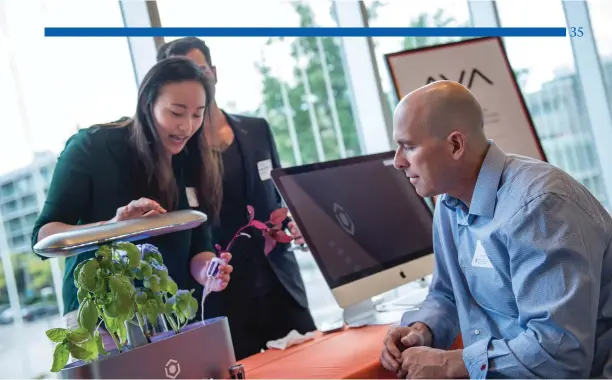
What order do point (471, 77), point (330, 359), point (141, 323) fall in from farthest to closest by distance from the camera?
point (471, 77) → point (330, 359) → point (141, 323)

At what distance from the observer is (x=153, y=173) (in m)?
2.43

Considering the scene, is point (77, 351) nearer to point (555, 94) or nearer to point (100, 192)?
point (100, 192)

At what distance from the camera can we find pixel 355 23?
12.5 ft

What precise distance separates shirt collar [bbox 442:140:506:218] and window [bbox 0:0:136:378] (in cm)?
139

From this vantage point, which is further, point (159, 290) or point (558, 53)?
point (558, 53)

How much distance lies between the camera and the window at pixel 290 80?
10.3 ft

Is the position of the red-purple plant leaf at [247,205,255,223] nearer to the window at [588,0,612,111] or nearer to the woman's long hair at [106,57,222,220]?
the woman's long hair at [106,57,222,220]

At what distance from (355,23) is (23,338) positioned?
246cm

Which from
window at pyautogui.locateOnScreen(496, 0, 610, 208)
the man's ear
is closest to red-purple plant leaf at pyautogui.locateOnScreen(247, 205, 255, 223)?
the man's ear

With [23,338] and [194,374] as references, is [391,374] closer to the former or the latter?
[194,374]

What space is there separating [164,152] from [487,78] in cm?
194

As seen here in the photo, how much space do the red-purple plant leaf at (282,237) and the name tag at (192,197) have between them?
33 centimetres

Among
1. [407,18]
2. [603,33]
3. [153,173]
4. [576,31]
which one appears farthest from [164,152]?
[603,33]

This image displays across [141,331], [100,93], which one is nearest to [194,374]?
[141,331]
